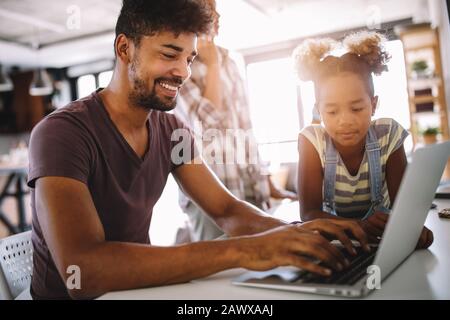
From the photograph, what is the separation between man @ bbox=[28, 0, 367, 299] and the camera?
1.85 feet

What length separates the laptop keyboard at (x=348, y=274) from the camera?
51 centimetres

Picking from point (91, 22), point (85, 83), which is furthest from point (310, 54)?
point (85, 83)

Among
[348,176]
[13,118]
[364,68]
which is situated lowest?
[348,176]

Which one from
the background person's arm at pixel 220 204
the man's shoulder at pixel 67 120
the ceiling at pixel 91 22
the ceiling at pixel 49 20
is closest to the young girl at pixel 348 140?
the background person's arm at pixel 220 204

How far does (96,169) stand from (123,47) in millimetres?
275

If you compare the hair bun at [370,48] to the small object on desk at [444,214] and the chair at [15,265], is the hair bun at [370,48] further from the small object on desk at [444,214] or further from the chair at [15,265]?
the chair at [15,265]

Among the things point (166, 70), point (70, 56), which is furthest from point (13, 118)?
point (166, 70)

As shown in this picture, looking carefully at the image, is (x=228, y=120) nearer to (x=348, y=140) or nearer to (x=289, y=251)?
(x=348, y=140)

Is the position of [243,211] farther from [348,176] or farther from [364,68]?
[364,68]

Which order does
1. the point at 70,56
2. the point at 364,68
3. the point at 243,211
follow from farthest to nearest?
the point at 70,56, the point at 243,211, the point at 364,68

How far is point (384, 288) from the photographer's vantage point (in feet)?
1.68

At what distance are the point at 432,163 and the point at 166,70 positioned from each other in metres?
0.55

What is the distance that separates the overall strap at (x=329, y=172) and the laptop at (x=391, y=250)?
0.86 feet
